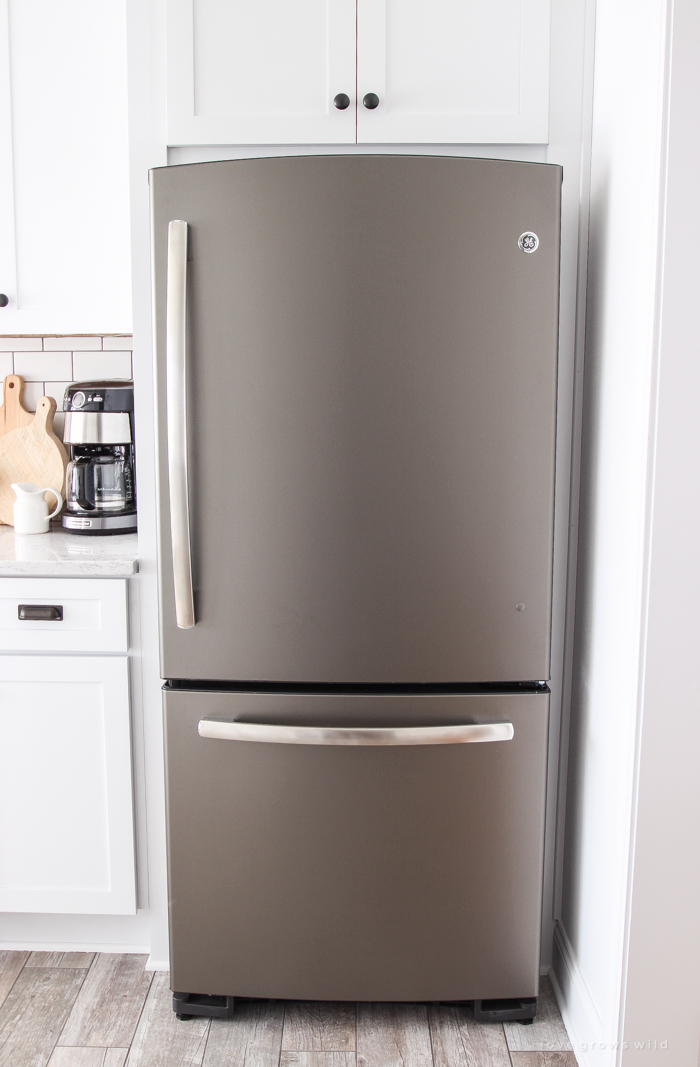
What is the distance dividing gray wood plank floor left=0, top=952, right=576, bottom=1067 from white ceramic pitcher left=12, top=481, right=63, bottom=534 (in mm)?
980

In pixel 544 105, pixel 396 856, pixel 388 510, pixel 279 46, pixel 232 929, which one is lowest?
pixel 232 929

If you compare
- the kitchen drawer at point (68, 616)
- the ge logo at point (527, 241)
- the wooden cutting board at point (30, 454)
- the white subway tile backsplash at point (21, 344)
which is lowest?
the kitchen drawer at point (68, 616)

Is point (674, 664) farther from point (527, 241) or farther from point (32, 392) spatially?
point (32, 392)

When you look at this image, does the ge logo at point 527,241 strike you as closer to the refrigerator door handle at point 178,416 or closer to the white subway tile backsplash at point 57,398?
the refrigerator door handle at point 178,416

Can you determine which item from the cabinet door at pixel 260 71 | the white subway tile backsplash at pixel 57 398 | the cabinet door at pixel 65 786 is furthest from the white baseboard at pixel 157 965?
the cabinet door at pixel 260 71

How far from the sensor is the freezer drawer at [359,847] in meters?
1.35

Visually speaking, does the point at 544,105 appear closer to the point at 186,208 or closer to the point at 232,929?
the point at 186,208

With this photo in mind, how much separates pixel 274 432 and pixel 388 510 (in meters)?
0.24

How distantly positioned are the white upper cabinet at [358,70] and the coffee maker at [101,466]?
0.61 metres

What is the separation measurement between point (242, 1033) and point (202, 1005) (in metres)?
0.09

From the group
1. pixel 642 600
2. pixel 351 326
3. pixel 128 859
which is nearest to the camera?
pixel 642 600

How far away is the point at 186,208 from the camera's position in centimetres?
127

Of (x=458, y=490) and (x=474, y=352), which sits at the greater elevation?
(x=474, y=352)

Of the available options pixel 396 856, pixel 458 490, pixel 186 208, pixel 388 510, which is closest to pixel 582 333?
pixel 458 490
